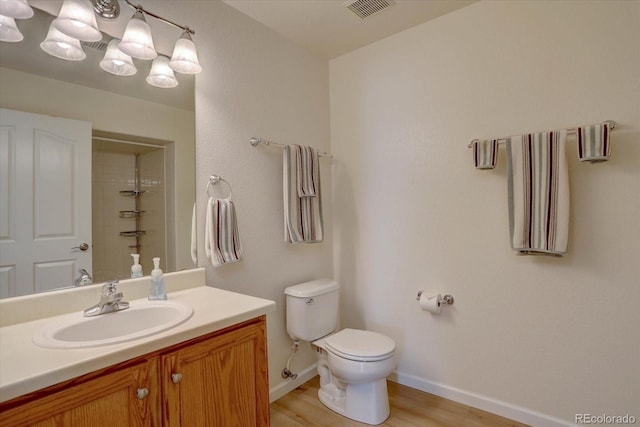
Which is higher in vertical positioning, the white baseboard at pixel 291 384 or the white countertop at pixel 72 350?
the white countertop at pixel 72 350

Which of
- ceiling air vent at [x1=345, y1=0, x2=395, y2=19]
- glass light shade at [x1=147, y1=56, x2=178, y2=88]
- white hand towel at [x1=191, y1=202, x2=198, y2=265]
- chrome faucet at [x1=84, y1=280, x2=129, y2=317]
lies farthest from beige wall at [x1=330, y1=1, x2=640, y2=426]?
chrome faucet at [x1=84, y1=280, x2=129, y2=317]

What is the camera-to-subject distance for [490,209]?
6.39 ft

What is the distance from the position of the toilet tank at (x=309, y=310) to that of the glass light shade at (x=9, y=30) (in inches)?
68.3

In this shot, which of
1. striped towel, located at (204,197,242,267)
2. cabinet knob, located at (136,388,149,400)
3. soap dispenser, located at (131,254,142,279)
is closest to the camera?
cabinet knob, located at (136,388,149,400)

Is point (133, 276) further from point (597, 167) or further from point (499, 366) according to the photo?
Answer: point (597, 167)

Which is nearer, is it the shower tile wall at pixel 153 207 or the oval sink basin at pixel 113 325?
the oval sink basin at pixel 113 325

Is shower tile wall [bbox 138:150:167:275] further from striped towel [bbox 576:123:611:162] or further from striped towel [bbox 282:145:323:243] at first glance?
striped towel [bbox 576:123:611:162]

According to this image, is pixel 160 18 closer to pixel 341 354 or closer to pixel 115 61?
pixel 115 61

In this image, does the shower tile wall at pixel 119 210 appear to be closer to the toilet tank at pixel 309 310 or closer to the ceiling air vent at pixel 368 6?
the toilet tank at pixel 309 310

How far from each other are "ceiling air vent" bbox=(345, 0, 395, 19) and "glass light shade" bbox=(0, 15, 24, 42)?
1.57 meters

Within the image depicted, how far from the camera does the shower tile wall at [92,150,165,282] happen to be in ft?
4.70

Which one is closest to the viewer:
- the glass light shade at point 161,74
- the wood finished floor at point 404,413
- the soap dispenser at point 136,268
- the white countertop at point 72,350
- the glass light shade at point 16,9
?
the white countertop at point 72,350

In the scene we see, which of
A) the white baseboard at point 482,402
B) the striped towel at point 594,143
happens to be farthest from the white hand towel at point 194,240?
the striped towel at point 594,143

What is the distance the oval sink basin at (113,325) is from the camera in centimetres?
102
